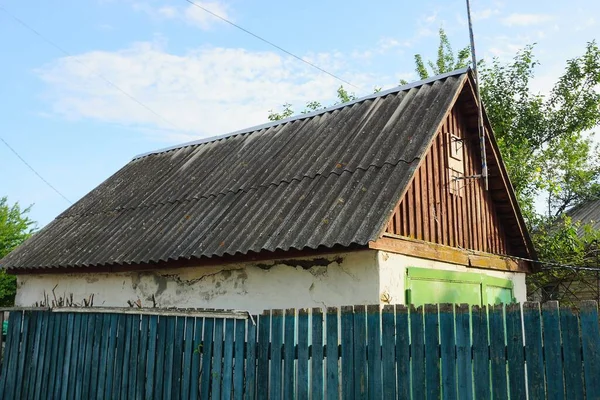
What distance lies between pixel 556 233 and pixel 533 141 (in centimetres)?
718

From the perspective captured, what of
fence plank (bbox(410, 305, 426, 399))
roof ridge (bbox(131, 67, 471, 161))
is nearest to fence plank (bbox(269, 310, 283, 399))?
fence plank (bbox(410, 305, 426, 399))

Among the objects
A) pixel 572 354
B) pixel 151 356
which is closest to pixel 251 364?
pixel 151 356

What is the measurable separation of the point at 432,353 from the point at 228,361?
226cm

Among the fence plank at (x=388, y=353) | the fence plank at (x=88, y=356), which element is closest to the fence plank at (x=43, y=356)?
the fence plank at (x=88, y=356)

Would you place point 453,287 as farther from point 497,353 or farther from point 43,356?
point 43,356

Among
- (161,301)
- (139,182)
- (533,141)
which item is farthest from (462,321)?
(533,141)

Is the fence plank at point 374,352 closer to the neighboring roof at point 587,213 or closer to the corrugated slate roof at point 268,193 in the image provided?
the corrugated slate roof at point 268,193

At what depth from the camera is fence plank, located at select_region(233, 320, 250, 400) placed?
594cm

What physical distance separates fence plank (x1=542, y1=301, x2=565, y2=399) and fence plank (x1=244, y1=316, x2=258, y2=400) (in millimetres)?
2826

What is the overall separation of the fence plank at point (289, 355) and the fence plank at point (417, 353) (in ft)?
4.08

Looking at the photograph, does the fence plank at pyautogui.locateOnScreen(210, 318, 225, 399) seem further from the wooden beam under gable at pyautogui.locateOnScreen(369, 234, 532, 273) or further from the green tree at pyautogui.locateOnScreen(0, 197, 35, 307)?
the green tree at pyautogui.locateOnScreen(0, 197, 35, 307)

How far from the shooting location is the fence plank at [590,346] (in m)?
4.23

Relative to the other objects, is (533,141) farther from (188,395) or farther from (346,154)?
(188,395)

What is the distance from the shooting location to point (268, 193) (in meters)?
9.49
